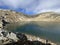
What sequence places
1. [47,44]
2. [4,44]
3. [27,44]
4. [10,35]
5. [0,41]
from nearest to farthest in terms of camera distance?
[4,44] < [0,41] < [27,44] < [10,35] < [47,44]

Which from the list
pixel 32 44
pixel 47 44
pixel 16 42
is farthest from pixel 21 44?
pixel 47 44

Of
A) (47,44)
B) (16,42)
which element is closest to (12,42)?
(16,42)

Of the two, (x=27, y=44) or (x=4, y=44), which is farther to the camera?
(x=27, y=44)

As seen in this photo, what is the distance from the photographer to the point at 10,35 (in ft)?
183

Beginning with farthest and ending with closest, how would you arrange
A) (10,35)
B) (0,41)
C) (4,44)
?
(10,35), (0,41), (4,44)

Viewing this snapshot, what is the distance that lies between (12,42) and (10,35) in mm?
7655

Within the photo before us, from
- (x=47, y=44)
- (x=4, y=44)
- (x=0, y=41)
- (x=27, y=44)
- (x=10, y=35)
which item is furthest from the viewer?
(x=47, y=44)

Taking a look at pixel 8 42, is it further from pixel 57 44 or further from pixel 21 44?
pixel 57 44

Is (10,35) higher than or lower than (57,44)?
higher

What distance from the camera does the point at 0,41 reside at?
48.2 meters

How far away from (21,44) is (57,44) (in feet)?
53.9

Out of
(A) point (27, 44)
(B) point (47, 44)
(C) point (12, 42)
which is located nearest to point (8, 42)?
(C) point (12, 42)

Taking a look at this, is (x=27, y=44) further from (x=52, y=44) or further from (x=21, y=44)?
(x=52, y=44)

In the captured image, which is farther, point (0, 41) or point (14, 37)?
point (14, 37)
